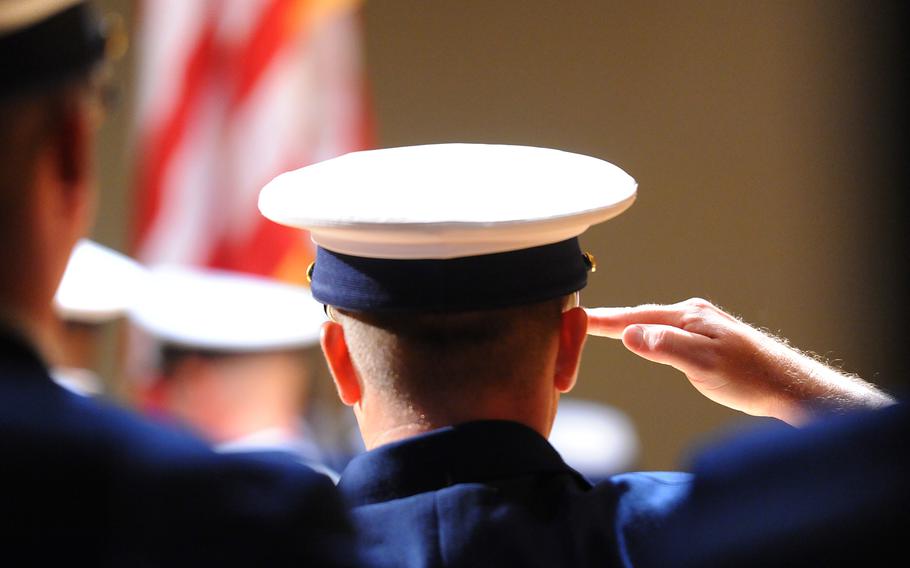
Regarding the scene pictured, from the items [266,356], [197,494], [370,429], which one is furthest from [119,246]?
[197,494]

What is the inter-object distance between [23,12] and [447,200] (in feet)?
1.63

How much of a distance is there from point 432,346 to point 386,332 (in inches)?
2.3

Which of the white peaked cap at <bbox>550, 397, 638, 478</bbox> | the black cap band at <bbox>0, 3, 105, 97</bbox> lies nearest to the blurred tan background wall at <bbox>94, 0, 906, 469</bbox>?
the white peaked cap at <bbox>550, 397, 638, 478</bbox>

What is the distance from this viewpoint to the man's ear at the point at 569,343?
1307 millimetres

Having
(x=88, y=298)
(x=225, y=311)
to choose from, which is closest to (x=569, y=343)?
(x=225, y=311)

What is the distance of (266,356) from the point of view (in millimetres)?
3330

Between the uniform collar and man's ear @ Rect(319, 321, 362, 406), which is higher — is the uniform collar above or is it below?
below

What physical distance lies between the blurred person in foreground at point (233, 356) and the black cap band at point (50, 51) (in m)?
2.18

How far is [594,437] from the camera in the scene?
4.66m

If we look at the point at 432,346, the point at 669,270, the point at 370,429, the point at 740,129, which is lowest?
the point at 669,270

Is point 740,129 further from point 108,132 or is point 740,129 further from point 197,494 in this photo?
point 197,494

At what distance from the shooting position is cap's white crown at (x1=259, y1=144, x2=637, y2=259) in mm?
1230

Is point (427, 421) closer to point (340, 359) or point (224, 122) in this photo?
point (340, 359)

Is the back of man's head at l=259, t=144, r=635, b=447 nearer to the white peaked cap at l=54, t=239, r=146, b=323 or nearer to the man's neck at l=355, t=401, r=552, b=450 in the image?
the man's neck at l=355, t=401, r=552, b=450
